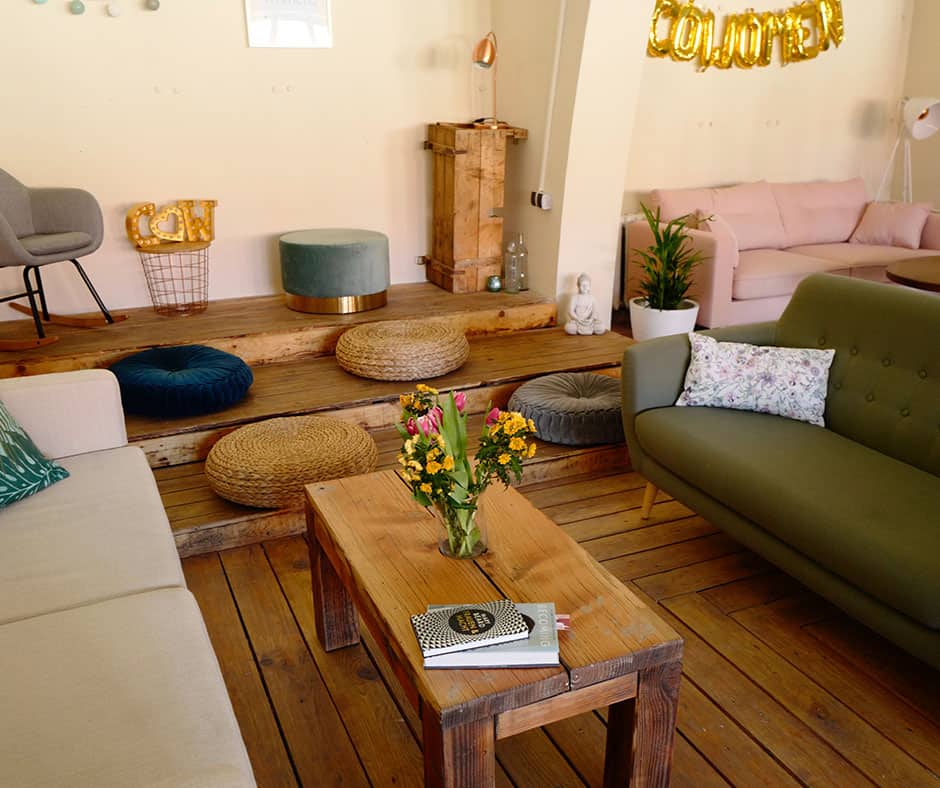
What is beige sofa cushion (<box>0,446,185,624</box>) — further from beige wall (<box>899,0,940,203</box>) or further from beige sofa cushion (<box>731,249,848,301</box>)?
beige wall (<box>899,0,940,203</box>)

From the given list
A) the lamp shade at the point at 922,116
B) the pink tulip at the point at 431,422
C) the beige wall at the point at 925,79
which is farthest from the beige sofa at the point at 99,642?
the beige wall at the point at 925,79

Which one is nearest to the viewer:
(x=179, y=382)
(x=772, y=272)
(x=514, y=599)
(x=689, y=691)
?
(x=514, y=599)

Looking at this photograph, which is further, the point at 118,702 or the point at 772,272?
the point at 772,272

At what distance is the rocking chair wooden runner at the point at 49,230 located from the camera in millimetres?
3561

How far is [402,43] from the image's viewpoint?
4406 mm

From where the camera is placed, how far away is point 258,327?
3.90m

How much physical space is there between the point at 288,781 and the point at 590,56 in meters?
3.36

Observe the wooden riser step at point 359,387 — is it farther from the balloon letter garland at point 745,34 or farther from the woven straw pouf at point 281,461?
the balloon letter garland at point 745,34

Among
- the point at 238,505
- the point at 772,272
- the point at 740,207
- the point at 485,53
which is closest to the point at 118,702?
the point at 238,505

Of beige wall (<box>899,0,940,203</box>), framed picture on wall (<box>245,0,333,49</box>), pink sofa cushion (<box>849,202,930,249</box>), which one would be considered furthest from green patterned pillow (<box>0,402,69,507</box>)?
beige wall (<box>899,0,940,203</box>)

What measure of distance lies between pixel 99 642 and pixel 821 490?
1778 millimetres

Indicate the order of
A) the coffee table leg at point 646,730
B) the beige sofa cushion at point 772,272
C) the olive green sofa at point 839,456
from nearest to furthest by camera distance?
the coffee table leg at point 646,730
the olive green sofa at point 839,456
the beige sofa cushion at point 772,272

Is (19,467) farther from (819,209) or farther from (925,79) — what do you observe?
(925,79)

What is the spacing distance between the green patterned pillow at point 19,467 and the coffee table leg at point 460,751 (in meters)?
1.25
